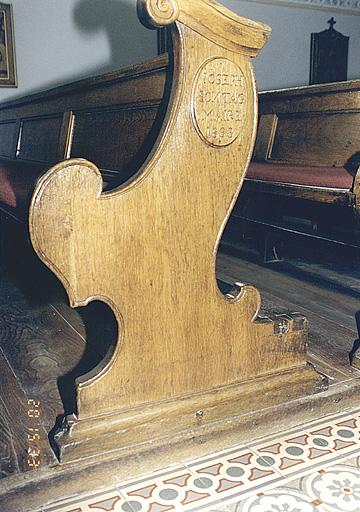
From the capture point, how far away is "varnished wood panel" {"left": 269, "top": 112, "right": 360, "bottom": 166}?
2.33m

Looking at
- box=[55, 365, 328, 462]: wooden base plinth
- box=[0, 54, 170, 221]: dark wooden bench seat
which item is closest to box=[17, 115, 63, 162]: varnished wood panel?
box=[0, 54, 170, 221]: dark wooden bench seat

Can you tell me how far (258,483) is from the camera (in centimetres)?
129

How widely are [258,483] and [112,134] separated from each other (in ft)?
4.54

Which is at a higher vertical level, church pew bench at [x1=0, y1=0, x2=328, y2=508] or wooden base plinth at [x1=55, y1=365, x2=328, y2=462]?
church pew bench at [x1=0, y1=0, x2=328, y2=508]

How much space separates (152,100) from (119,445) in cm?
104

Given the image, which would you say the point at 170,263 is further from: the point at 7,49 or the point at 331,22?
the point at 331,22

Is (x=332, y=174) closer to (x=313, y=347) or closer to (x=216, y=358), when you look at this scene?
(x=313, y=347)

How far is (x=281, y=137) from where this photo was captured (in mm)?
2705

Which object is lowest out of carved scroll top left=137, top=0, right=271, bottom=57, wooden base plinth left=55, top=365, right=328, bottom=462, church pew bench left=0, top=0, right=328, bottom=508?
wooden base plinth left=55, top=365, right=328, bottom=462

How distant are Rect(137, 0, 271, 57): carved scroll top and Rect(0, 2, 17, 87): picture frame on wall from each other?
510 centimetres

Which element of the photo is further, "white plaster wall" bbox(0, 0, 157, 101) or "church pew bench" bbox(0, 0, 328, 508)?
"white plaster wall" bbox(0, 0, 157, 101)

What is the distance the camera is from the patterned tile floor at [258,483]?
1.22 m

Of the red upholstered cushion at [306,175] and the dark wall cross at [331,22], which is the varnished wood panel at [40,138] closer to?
the red upholstered cushion at [306,175]
